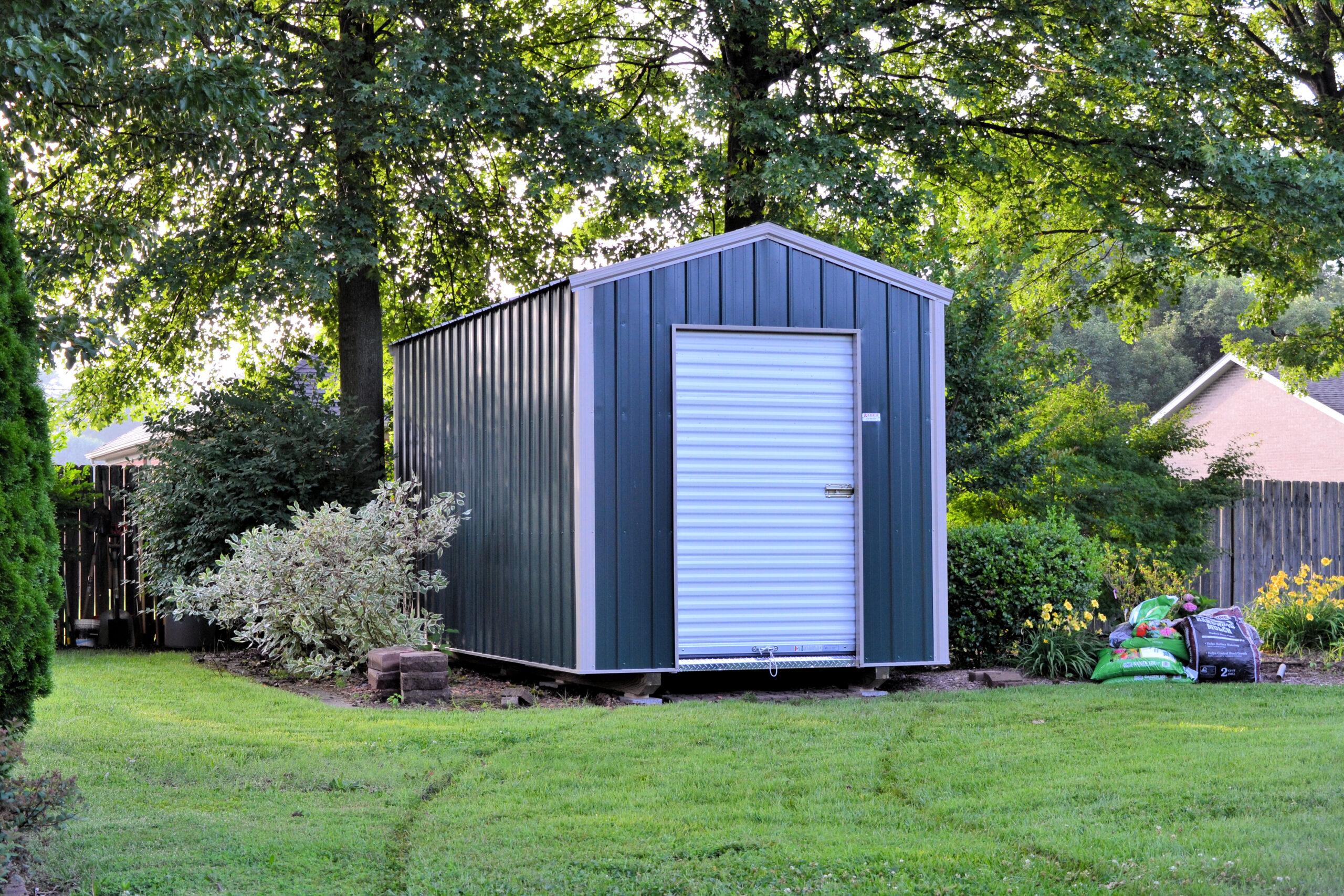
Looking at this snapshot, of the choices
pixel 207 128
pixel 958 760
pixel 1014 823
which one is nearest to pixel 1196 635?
pixel 958 760

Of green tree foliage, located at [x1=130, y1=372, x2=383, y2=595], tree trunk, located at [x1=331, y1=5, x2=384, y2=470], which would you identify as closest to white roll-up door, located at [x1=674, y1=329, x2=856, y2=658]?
green tree foliage, located at [x1=130, y1=372, x2=383, y2=595]

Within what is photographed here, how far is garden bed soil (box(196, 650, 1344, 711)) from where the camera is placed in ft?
25.8

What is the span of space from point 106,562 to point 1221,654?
33.3 ft

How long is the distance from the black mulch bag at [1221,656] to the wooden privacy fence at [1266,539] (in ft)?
21.0

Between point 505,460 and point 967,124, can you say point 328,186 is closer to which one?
point 505,460

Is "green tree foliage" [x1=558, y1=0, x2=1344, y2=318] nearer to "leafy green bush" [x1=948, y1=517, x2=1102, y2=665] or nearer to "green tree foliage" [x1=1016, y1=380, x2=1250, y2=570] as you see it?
"green tree foliage" [x1=1016, y1=380, x2=1250, y2=570]

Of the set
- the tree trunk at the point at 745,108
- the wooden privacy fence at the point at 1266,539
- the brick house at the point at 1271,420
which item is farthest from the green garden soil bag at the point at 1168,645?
the brick house at the point at 1271,420

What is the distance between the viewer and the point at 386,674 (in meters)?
7.76

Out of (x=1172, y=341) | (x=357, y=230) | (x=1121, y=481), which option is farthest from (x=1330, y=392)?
(x=357, y=230)

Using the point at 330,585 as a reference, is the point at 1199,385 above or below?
above

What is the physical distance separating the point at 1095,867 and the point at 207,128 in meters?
8.35

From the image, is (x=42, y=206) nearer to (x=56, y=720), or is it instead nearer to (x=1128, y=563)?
(x=56, y=720)

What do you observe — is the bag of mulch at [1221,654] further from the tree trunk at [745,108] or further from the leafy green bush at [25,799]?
the leafy green bush at [25,799]

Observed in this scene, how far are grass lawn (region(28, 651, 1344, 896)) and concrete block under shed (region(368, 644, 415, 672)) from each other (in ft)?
1.66
